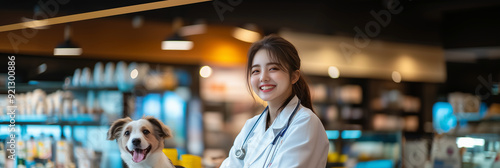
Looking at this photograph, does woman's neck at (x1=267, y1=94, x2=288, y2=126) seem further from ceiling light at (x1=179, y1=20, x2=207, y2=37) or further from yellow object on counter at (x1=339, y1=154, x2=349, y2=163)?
yellow object on counter at (x1=339, y1=154, x2=349, y2=163)

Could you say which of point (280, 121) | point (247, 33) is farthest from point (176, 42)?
point (280, 121)

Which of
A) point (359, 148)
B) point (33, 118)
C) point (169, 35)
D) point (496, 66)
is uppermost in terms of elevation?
point (169, 35)

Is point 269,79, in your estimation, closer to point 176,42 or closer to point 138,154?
point 138,154

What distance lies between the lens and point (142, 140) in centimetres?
251

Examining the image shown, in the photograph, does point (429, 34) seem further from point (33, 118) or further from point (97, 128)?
point (33, 118)

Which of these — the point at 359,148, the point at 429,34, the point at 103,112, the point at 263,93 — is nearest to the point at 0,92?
the point at 103,112

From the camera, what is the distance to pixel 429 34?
17.5 ft

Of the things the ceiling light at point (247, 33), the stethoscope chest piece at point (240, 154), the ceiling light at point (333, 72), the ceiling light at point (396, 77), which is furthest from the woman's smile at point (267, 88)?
the ceiling light at point (396, 77)

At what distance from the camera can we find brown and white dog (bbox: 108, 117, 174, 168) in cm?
251

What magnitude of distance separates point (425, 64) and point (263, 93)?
4.26 meters

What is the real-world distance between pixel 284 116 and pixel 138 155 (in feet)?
3.21

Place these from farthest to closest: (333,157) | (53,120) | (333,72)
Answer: (333,72)
(333,157)
(53,120)

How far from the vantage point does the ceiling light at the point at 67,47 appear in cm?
482

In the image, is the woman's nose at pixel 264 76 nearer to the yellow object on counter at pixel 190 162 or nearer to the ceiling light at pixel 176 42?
the yellow object on counter at pixel 190 162
